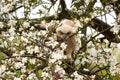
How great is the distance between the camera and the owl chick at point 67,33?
3.26 metres

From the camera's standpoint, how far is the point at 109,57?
335 centimetres

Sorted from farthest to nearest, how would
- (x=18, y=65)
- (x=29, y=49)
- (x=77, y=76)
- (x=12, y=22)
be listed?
(x=12, y=22) < (x=18, y=65) < (x=29, y=49) < (x=77, y=76)

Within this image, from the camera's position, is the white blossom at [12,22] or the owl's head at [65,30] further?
the white blossom at [12,22]

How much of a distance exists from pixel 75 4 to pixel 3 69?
145cm

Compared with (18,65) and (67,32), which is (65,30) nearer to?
(67,32)

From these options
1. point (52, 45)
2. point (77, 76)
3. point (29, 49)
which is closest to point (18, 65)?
point (29, 49)

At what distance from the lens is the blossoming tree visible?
2871mm

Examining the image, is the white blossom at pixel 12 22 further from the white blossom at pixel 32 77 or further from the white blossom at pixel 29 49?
the white blossom at pixel 32 77

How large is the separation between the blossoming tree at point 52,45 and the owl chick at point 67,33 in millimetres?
61

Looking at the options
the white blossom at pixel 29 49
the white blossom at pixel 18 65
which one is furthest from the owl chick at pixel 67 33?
the white blossom at pixel 18 65

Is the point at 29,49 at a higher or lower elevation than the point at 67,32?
lower

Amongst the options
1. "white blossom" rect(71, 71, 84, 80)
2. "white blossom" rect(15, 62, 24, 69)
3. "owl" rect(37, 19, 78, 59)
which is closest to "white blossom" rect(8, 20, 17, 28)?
"owl" rect(37, 19, 78, 59)

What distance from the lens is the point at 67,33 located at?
11.2ft

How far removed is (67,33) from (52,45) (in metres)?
0.54
